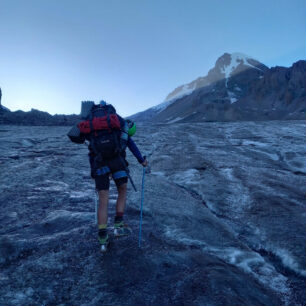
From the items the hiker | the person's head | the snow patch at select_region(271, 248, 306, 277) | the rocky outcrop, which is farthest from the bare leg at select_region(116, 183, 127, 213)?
the rocky outcrop

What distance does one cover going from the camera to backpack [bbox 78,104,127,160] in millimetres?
4492

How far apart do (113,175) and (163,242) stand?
4.73 ft

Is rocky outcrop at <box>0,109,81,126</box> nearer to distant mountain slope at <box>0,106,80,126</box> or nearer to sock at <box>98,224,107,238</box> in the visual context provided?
distant mountain slope at <box>0,106,80,126</box>

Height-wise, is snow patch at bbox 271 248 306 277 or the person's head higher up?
the person's head

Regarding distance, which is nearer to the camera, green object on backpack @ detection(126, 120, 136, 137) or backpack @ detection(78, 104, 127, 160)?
backpack @ detection(78, 104, 127, 160)

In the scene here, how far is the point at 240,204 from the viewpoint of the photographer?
698 centimetres

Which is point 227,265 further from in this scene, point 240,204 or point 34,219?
point 34,219

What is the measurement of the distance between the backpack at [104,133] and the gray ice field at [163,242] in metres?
1.49

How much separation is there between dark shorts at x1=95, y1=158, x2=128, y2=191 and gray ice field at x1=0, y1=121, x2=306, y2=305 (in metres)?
0.93

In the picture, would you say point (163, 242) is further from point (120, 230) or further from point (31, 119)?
point (31, 119)

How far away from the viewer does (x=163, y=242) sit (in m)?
4.57

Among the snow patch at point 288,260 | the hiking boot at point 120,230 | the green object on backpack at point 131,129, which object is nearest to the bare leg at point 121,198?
the hiking boot at point 120,230

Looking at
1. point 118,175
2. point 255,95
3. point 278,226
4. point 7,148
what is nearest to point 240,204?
point 278,226

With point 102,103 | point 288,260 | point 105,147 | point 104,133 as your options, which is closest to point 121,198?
point 105,147
